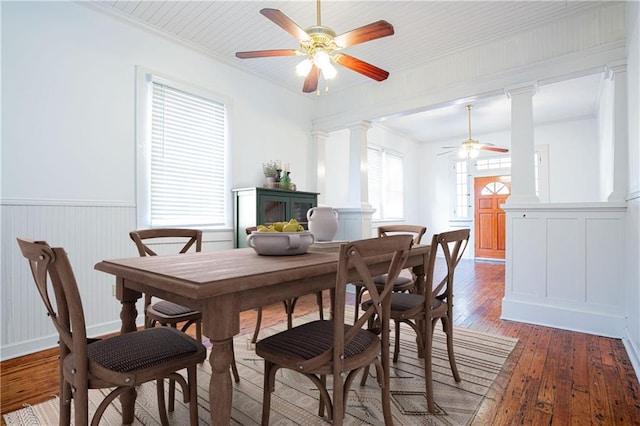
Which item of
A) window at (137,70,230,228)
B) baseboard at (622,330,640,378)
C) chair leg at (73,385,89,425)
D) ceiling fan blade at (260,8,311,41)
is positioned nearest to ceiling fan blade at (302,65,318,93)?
ceiling fan blade at (260,8,311,41)

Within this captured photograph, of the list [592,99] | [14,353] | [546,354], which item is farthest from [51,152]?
[592,99]

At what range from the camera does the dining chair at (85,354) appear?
1.13 metres

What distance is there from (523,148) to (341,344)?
3.09 m

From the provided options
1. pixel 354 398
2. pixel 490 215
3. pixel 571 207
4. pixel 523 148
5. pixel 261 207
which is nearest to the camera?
pixel 354 398

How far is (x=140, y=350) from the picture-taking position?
1299 mm

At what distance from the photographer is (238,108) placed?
414 centimetres

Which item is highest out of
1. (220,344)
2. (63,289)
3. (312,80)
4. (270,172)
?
(312,80)

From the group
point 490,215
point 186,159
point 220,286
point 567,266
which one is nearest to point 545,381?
point 567,266

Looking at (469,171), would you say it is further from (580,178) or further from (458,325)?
(458,325)

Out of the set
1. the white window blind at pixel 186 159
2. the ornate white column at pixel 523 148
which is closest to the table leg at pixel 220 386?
the white window blind at pixel 186 159

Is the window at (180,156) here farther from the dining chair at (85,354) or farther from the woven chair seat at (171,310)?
the dining chair at (85,354)

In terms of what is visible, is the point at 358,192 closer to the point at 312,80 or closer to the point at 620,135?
the point at 312,80

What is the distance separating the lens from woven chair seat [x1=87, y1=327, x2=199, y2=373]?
1.21 meters

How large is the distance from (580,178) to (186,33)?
6.91 metres
